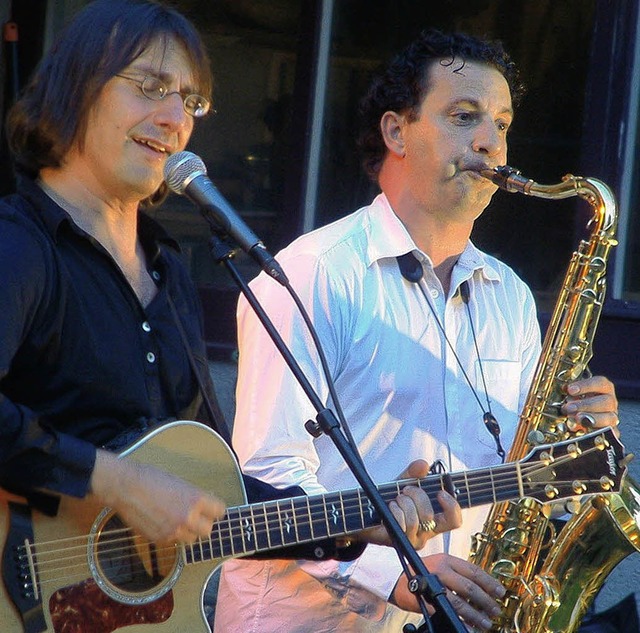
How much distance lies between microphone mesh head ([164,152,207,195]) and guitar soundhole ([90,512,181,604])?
690mm

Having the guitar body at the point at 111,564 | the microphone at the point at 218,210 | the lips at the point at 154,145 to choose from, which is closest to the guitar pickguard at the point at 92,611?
the guitar body at the point at 111,564

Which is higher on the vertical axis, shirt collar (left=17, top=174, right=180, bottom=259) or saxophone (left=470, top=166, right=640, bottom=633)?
shirt collar (left=17, top=174, right=180, bottom=259)

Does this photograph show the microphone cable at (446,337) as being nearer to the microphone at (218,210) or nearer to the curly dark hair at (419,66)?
the curly dark hair at (419,66)

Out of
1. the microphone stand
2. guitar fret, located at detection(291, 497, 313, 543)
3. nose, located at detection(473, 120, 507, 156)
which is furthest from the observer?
nose, located at detection(473, 120, 507, 156)

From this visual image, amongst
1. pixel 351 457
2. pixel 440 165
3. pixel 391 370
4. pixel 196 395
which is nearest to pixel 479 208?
pixel 440 165

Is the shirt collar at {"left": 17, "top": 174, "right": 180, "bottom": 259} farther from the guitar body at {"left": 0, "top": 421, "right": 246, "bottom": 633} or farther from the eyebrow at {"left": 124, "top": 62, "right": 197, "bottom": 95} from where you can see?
the guitar body at {"left": 0, "top": 421, "right": 246, "bottom": 633}

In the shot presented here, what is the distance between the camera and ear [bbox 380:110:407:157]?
145 inches

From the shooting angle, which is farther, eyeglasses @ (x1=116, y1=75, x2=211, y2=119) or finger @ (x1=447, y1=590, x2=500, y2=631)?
finger @ (x1=447, y1=590, x2=500, y2=631)

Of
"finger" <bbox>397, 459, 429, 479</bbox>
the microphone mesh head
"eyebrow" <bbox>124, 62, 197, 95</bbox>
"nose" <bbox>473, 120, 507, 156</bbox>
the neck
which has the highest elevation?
"eyebrow" <bbox>124, 62, 197, 95</bbox>

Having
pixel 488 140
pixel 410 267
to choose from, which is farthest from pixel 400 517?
pixel 488 140

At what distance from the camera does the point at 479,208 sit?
3549 millimetres

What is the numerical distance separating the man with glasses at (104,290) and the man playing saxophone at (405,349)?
253 millimetres

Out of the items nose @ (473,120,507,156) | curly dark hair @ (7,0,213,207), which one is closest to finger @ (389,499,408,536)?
curly dark hair @ (7,0,213,207)

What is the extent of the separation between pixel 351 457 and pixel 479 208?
1.37 m
